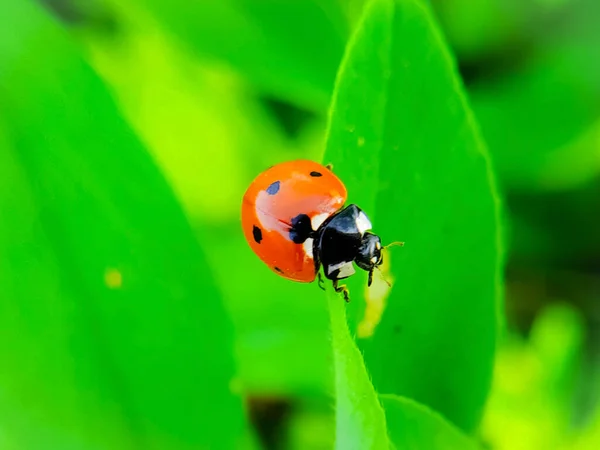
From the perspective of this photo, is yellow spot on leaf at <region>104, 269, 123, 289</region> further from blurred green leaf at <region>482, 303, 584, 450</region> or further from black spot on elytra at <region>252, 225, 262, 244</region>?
blurred green leaf at <region>482, 303, 584, 450</region>

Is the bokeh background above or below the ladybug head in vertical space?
above

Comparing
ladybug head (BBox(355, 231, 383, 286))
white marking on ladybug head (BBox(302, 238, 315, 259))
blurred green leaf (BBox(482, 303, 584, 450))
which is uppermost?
white marking on ladybug head (BBox(302, 238, 315, 259))

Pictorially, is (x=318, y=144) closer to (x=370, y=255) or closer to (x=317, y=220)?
(x=317, y=220)

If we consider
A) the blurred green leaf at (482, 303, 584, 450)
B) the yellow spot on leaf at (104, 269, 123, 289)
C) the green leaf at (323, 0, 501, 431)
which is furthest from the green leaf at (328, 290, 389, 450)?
the blurred green leaf at (482, 303, 584, 450)

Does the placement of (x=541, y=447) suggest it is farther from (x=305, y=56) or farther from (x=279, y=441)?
(x=305, y=56)

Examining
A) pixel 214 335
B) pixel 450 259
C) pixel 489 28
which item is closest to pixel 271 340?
pixel 214 335

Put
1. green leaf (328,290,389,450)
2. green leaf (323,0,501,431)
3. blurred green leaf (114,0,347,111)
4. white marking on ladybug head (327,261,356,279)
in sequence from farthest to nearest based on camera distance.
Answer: blurred green leaf (114,0,347,111) → white marking on ladybug head (327,261,356,279) → green leaf (323,0,501,431) → green leaf (328,290,389,450)

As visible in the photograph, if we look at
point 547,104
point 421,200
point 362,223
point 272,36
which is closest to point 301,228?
point 362,223
